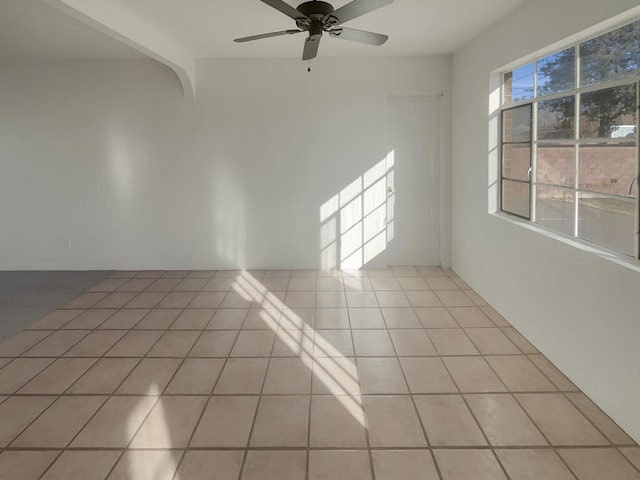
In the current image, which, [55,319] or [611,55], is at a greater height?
[611,55]

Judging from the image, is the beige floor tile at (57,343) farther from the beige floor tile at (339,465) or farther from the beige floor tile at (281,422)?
the beige floor tile at (339,465)

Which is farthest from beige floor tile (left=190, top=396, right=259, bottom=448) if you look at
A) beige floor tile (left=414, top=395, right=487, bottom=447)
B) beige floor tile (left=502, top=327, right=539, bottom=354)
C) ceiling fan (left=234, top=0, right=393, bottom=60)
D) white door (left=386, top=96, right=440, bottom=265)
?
white door (left=386, top=96, right=440, bottom=265)

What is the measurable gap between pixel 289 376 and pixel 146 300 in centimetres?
228

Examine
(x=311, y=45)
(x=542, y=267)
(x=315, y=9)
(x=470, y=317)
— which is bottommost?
(x=470, y=317)

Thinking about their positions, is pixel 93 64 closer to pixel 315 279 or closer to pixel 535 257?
pixel 315 279

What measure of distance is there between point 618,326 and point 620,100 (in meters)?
1.22

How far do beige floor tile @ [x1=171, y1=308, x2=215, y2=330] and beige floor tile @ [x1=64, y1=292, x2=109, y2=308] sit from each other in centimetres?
102

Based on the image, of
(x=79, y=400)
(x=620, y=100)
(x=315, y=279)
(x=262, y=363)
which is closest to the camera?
(x=620, y=100)

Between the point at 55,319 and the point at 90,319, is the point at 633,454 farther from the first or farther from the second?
the point at 55,319

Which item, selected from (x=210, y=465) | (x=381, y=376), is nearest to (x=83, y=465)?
(x=210, y=465)

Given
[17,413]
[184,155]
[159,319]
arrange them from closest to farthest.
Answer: [17,413] < [159,319] < [184,155]

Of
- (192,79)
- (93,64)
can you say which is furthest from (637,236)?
(93,64)

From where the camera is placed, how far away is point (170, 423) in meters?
2.59

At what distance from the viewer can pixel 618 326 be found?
8.15 feet
